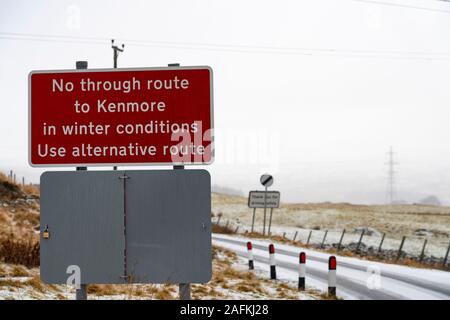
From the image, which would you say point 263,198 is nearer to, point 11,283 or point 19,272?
point 19,272

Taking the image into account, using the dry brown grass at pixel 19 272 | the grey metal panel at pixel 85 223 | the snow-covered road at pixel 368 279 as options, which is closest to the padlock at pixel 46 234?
the grey metal panel at pixel 85 223

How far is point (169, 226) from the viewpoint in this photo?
5703mm

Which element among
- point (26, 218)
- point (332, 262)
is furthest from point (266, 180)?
point (332, 262)

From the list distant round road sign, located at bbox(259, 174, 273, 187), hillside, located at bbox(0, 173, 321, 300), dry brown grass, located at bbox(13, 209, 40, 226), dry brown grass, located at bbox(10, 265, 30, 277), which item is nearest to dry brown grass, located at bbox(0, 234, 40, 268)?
hillside, located at bbox(0, 173, 321, 300)

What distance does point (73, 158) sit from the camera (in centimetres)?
577

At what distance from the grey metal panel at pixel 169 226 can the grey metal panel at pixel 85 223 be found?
0.47 feet

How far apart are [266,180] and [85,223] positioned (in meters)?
26.0

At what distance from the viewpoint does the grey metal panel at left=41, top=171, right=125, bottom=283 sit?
571cm

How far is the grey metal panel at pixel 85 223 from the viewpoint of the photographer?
571cm

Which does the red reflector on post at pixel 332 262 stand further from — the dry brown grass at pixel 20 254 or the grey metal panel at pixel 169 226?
the grey metal panel at pixel 169 226

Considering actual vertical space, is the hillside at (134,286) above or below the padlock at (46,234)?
below

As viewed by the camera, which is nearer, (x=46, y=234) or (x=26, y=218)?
(x=46, y=234)
